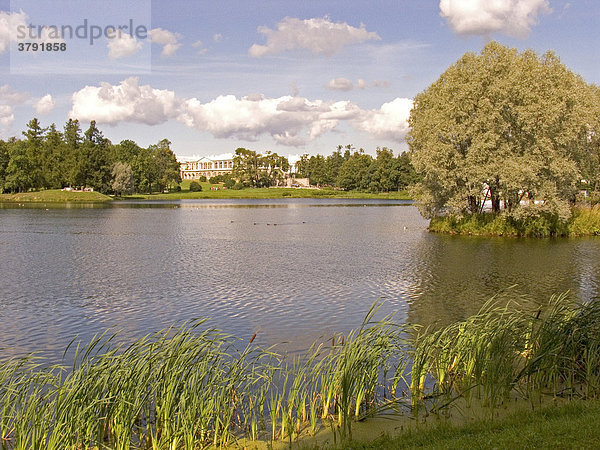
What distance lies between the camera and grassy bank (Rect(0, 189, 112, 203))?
122062mm

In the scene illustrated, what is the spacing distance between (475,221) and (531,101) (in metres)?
11.7

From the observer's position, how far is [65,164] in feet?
449

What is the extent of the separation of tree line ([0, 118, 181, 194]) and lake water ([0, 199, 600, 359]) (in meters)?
91.1

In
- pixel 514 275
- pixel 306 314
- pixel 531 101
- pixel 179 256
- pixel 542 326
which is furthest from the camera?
pixel 531 101

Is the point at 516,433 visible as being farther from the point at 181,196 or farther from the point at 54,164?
the point at 181,196

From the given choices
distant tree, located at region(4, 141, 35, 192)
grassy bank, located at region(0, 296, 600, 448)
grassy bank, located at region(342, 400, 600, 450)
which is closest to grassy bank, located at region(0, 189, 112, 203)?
distant tree, located at region(4, 141, 35, 192)

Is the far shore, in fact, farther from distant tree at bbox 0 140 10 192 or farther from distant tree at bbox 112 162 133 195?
distant tree at bbox 0 140 10 192

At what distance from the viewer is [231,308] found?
68.0 ft

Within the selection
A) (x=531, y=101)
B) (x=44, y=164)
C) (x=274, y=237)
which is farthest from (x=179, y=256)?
(x=44, y=164)

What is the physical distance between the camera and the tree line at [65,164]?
12938 cm

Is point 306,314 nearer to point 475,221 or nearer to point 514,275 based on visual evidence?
point 514,275

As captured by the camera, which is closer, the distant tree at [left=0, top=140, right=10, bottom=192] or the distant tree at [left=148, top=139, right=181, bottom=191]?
the distant tree at [left=0, top=140, right=10, bottom=192]

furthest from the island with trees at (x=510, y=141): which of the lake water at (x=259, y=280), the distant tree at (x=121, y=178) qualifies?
the distant tree at (x=121, y=178)

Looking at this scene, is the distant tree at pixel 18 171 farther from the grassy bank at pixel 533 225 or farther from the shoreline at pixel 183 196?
the grassy bank at pixel 533 225
